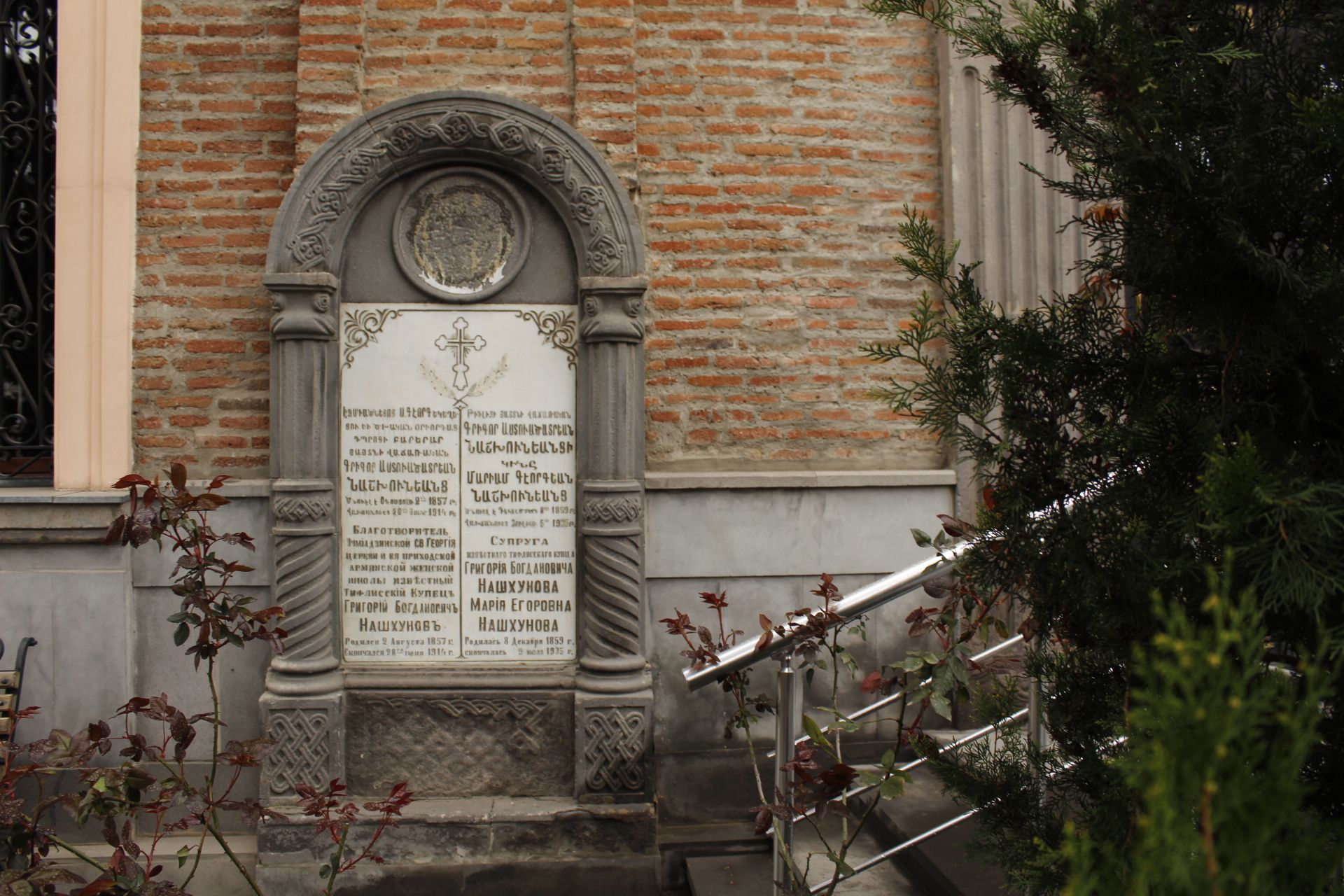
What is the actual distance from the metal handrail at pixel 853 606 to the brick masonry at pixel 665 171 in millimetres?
1337

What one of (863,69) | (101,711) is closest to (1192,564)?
(863,69)

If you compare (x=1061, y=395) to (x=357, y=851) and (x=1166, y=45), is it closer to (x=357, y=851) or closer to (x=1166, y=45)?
(x=1166, y=45)

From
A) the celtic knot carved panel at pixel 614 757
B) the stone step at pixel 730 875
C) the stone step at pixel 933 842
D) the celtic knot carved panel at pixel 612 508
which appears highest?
the celtic knot carved panel at pixel 612 508

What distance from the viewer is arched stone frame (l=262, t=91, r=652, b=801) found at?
13.4 ft

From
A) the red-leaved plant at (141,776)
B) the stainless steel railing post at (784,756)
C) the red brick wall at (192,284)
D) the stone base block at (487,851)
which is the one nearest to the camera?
the red-leaved plant at (141,776)

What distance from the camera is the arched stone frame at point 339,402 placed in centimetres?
408

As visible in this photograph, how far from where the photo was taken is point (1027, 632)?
205 cm

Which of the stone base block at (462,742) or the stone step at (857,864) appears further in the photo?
the stone base block at (462,742)

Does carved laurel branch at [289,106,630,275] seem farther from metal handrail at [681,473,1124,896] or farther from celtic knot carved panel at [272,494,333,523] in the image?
metal handrail at [681,473,1124,896]

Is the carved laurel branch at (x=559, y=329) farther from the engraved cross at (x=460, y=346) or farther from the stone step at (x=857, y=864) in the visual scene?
the stone step at (x=857, y=864)

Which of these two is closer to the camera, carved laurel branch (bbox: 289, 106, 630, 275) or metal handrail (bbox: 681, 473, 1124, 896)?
metal handrail (bbox: 681, 473, 1124, 896)

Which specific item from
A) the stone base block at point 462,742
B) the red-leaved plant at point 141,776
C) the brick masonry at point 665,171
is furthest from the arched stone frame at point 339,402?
the red-leaved plant at point 141,776

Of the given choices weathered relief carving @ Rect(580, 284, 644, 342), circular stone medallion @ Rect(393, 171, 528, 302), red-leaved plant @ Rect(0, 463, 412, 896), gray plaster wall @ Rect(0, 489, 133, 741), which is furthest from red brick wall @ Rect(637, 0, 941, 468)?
gray plaster wall @ Rect(0, 489, 133, 741)

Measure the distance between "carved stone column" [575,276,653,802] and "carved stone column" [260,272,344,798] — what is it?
1099mm
